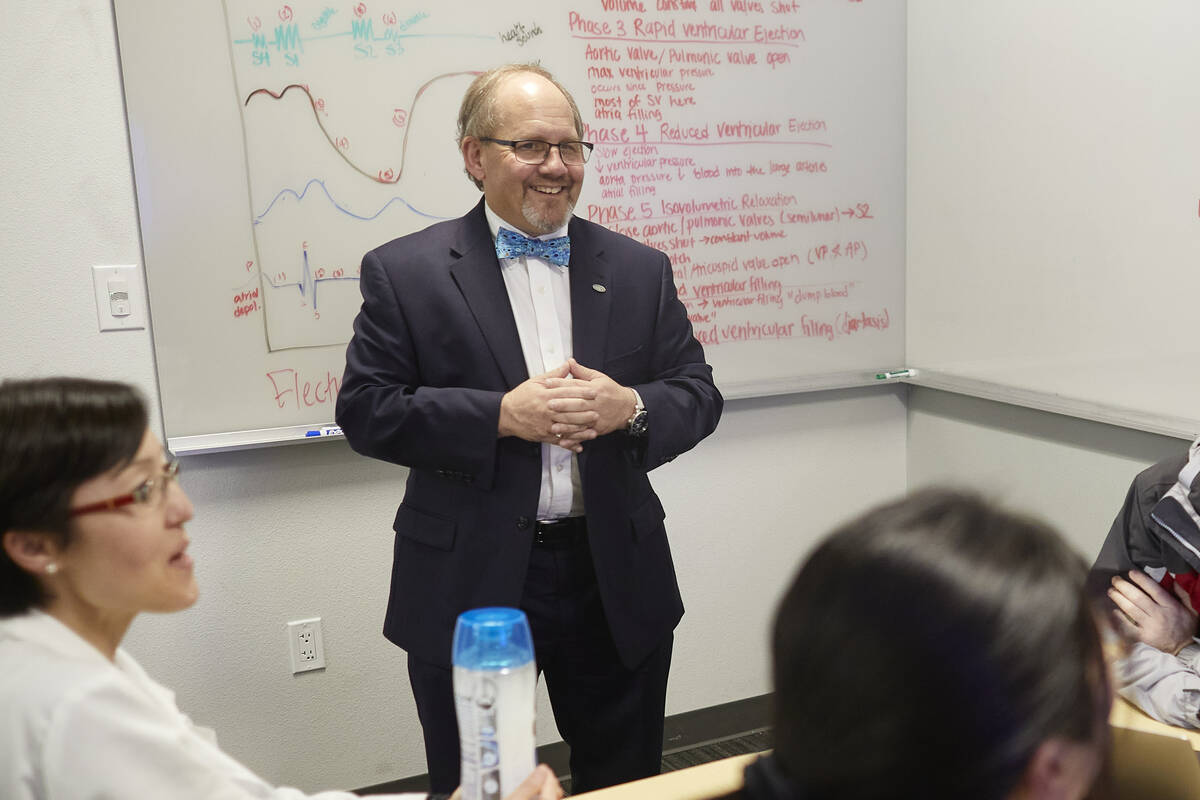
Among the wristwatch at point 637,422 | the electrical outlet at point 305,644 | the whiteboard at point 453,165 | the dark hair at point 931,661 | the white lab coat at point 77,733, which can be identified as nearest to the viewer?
the dark hair at point 931,661

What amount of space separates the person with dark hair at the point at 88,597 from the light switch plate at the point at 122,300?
141 cm

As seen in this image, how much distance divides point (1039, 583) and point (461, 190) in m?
2.17

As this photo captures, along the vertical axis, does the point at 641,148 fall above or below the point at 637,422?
above

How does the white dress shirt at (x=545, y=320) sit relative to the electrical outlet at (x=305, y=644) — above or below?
above

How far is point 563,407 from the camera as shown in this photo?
Answer: 1.78 m

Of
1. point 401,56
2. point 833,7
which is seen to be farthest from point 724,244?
point 401,56

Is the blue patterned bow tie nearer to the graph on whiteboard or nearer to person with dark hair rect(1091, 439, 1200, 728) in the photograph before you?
the graph on whiteboard

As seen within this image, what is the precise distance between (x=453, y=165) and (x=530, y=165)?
803mm

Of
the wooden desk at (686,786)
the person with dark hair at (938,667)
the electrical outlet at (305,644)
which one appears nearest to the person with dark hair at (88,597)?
the wooden desk at (686,786)

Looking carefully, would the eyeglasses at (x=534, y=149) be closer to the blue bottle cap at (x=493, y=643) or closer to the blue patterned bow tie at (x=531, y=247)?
the blue patterned bow tie at (x=531, y=247)

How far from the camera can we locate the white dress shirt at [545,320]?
1938 millimetres

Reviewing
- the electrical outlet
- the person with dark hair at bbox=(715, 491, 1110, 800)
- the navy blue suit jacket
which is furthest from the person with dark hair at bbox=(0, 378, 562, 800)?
the electrical outlet

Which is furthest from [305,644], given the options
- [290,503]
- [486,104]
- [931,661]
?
[931,661]

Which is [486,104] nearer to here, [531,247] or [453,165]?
[531,247]
